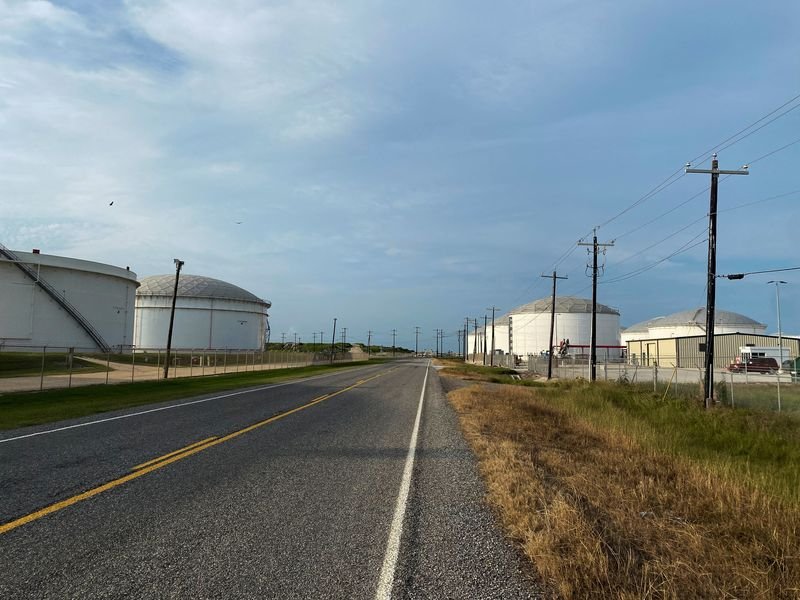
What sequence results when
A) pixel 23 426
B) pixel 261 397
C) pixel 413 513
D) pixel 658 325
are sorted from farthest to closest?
pixel 658 325 < pixel 261 397 < pixel 23 426 < pixel 413 513

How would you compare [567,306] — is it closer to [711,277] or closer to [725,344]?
[725,344]

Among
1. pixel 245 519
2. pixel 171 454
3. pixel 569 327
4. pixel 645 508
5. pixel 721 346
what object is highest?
pixel 569 327

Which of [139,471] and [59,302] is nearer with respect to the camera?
[139,471]

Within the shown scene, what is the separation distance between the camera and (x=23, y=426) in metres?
12.6

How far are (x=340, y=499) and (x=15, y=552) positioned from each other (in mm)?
3270

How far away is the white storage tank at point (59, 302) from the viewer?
180 ft

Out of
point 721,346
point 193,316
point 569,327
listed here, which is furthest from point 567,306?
point 193,316

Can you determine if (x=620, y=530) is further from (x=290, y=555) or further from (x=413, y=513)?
(x=290, y=555)

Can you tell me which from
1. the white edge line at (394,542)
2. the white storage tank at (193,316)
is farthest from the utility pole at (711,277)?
the white storage tank at (193,316)

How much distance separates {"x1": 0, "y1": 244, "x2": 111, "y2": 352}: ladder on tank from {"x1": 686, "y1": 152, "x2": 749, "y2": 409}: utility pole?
202 feet

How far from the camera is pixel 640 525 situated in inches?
221

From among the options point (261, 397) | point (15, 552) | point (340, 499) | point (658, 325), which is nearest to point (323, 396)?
point (261, 397)

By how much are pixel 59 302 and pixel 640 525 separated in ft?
217

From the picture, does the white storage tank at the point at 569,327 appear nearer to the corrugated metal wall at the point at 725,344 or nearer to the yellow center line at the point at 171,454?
the corrugated metal wall at the point at 725,344
